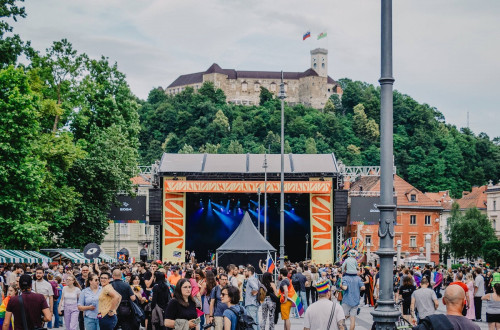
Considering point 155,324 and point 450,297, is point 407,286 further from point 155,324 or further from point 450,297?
point 450,297

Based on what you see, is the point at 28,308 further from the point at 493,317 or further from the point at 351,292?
the point at 493,317

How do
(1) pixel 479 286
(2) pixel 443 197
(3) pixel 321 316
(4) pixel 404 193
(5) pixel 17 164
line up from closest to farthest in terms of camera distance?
(3) pixel 321 316, (1) pixel 479 286, (5) pixel 17 164, (4) pixel 404 193, (2) pixel 443 197

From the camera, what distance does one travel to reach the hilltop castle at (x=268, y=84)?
7480 inches

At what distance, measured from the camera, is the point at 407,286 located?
56.1 feet

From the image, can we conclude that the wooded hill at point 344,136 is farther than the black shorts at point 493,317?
Yes

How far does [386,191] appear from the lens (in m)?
9.64

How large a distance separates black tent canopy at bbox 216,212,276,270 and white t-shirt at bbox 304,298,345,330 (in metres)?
20.1

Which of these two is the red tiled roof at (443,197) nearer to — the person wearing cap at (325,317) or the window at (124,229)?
the window at (124,229)

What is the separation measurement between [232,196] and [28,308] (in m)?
41.5

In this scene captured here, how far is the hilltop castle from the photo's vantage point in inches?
7480

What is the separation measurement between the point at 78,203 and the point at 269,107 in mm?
113827

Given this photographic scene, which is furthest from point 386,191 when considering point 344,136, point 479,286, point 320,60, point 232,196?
point 320,60

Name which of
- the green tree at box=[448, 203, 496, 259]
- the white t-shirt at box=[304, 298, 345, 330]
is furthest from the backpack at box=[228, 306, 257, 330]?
the green tree at box=[448, 203, 496, 259]

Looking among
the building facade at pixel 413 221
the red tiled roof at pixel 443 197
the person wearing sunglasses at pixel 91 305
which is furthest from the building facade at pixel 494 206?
the person wearing sunglasses at pixel 91 305
